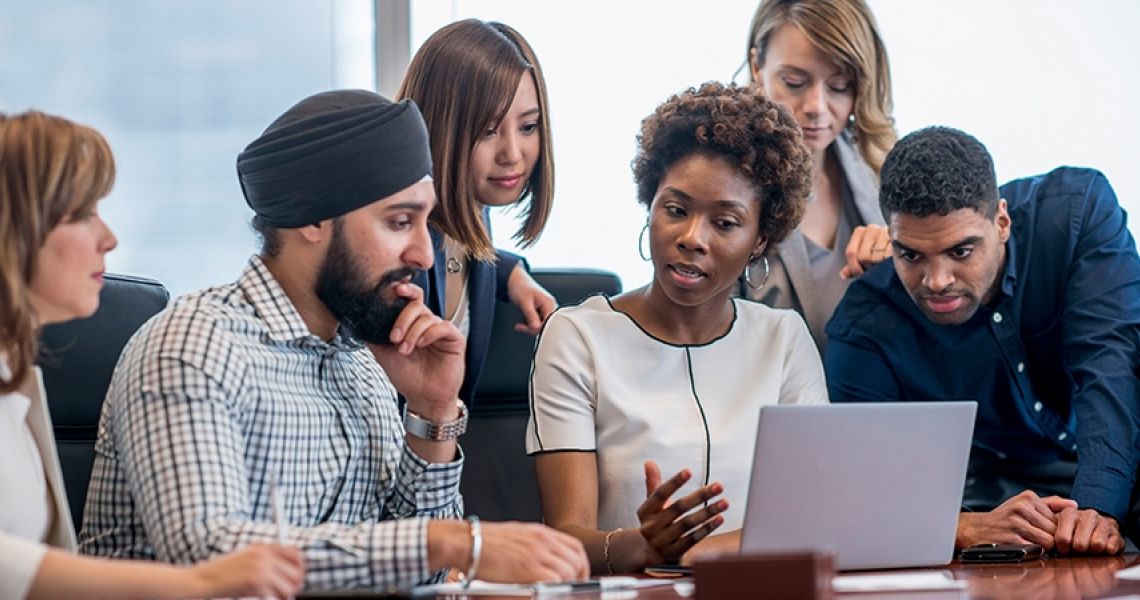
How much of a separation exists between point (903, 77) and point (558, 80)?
2.94 ft

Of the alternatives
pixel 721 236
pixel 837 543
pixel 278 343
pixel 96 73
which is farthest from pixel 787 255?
pixel 96 73

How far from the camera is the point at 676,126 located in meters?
2.36

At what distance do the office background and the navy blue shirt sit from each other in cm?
100

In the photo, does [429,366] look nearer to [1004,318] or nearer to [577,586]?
[577,586]

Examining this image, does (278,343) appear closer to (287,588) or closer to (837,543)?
(287,588)

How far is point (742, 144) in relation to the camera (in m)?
2.31

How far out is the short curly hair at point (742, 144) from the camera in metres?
2.32

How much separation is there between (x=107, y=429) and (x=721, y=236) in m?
1.05

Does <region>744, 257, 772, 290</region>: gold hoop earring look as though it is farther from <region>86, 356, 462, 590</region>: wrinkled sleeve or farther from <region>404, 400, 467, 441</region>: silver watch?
<region>86, 356, 462, 590</region>: wrinkled sleeve

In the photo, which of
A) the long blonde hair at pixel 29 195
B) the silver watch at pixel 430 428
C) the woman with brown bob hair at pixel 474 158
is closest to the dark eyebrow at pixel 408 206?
the silver watch at pixel 430 428

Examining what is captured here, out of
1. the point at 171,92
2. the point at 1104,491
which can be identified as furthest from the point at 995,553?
the point at 171,92

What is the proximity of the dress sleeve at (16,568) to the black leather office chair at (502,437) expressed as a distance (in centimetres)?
114

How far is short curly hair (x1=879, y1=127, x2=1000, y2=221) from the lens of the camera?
2316mm

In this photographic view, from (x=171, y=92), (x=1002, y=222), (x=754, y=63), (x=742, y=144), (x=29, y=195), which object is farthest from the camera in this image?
(x=171, y=92)
